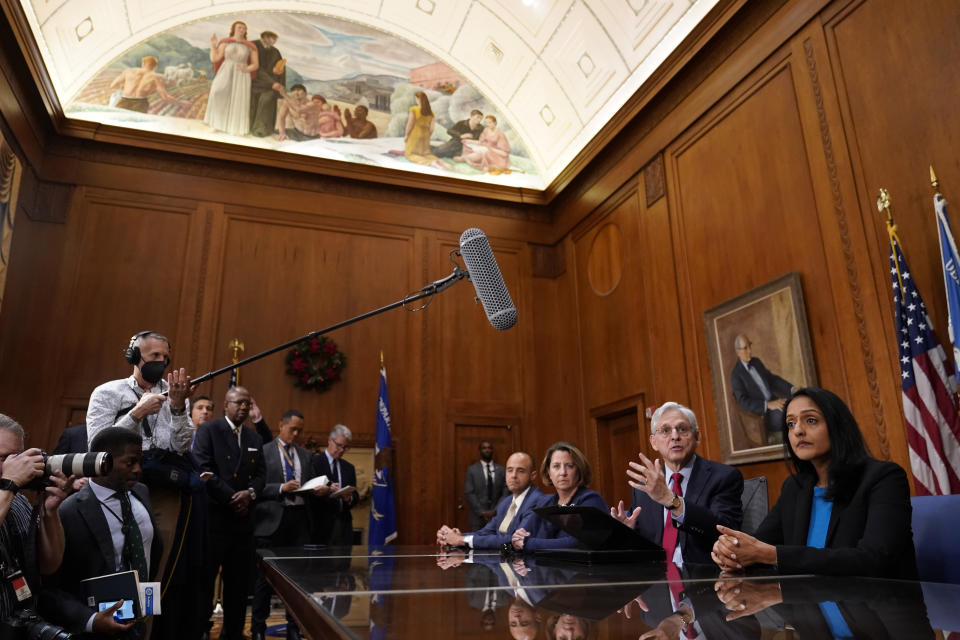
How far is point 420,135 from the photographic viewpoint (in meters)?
9.29

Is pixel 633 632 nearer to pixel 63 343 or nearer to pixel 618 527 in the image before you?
pixel 618 527

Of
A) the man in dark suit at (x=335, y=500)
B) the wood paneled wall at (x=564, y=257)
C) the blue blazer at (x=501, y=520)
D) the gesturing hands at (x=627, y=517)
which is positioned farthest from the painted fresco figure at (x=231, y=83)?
the gesturing hands at (x=627, y=517)

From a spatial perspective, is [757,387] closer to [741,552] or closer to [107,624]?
[741,552]

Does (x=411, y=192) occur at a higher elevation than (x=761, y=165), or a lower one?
higher

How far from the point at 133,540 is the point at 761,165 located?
555 centimetres

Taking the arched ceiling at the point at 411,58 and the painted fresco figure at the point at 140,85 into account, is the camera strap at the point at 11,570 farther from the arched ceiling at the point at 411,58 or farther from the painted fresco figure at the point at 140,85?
the painted fresco figure at the point at 140,85

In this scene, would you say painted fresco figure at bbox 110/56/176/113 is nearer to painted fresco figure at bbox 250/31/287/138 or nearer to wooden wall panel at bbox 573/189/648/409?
painted fresco figure at bbox 250/31/287/138

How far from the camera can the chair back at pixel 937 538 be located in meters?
1.80

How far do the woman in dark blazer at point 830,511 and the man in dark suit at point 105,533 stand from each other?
2102 mm

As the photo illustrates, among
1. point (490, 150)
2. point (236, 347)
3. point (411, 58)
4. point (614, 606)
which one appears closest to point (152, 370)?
point (614, 606)

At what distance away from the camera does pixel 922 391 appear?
402cm

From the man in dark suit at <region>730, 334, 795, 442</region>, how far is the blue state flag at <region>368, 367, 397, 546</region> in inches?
151

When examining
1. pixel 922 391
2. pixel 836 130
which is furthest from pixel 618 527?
pixel 836 130

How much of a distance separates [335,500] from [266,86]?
229 inches
